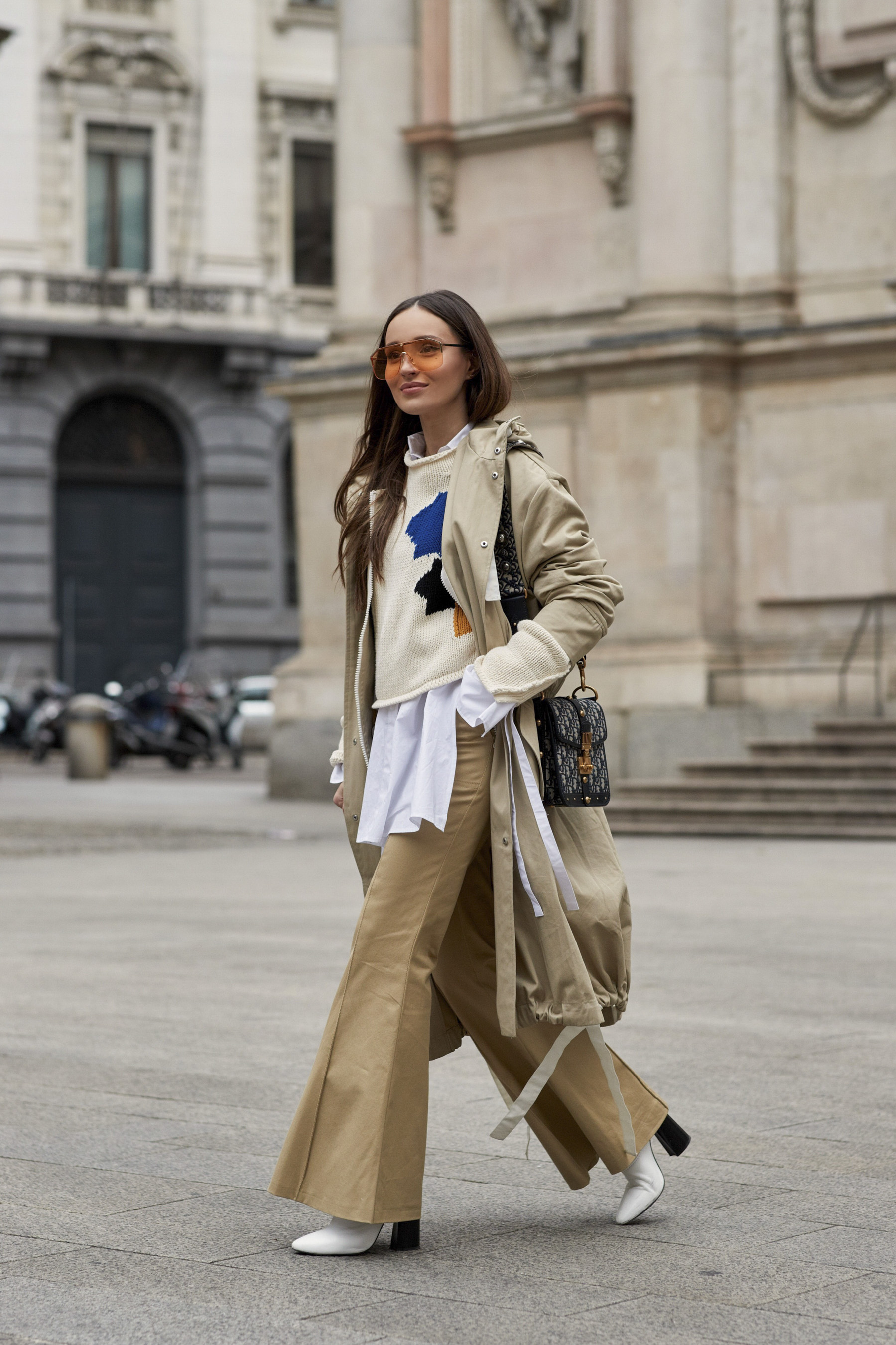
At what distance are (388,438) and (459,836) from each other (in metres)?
0.88

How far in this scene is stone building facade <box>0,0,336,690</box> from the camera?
35.8m

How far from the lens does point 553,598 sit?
416 cm

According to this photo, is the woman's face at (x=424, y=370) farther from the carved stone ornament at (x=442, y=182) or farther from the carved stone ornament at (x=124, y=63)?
the carved stone ornament at (x=124, y=63)

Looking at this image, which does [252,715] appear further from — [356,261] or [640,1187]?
[640,1187]

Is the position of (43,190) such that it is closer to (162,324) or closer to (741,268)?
(162,324)

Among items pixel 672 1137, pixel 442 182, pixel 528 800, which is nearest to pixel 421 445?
pixel 528 800

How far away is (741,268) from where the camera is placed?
16.5 m

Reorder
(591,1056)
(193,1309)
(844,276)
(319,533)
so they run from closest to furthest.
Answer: (193,1309) < (591,1056) < (844,276) < (319,533)

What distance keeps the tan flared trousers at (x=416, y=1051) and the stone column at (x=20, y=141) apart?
108 feet

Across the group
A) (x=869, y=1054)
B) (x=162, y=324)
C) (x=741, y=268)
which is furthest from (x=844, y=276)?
(x=162, y=324)

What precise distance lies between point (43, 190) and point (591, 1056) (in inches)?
1330

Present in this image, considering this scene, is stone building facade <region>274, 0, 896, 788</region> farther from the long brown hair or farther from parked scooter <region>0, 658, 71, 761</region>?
parked scooter <region>0, 658, 71, 761</region>

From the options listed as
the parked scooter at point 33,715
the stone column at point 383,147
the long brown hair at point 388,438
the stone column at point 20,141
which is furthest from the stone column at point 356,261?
the stone column at point 20,141

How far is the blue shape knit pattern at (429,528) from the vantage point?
4.25 metres
